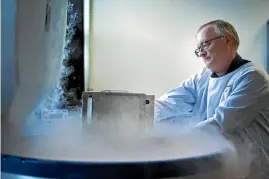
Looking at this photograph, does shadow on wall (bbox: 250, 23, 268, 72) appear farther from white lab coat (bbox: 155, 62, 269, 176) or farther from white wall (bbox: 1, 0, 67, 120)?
white wall (bbox: 1, 0, 67, 120)

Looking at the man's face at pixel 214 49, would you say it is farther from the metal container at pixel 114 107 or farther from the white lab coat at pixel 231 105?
the metal container at pixel 114 107

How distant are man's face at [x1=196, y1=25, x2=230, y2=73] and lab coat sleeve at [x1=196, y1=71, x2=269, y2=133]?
0.15 metres

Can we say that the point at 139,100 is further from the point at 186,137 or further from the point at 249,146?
the point at 249,146

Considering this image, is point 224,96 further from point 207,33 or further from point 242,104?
point 207,33

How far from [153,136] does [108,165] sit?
0.31 meters

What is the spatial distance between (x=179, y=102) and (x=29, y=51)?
1.00 m

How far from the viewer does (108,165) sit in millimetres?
502

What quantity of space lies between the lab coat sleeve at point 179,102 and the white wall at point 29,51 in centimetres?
73

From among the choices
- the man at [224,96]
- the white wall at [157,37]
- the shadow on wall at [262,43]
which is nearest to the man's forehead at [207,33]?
the man at [224,96]

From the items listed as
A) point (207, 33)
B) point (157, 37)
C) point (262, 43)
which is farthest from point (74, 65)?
point (262, 43)

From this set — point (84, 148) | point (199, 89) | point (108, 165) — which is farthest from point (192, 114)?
point (108, 165)

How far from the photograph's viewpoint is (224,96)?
4.16 feet

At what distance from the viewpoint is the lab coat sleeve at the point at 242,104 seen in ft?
3.55

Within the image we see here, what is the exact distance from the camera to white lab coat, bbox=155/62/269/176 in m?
1.10
